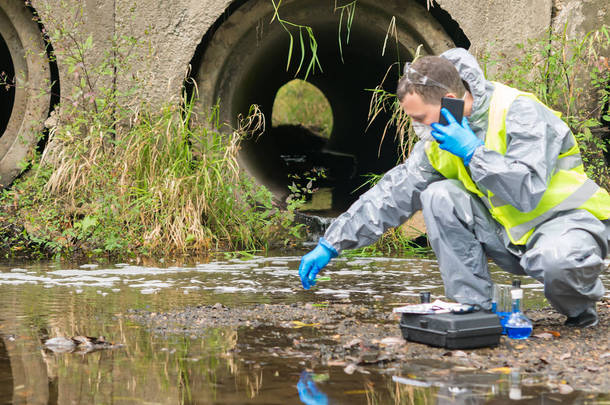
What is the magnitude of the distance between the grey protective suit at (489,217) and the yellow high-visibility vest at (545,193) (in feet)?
0.11

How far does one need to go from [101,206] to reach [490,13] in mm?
3586

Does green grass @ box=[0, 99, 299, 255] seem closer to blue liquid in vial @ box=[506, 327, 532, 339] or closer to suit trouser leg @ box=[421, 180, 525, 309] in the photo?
suit trouser leg @ box=[421, 180, 525, 309]

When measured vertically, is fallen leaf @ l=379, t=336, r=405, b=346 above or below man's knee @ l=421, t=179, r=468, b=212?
below

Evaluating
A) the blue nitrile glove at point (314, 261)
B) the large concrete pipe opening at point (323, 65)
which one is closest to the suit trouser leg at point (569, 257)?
the blue nitrile glove at point (314, 261)

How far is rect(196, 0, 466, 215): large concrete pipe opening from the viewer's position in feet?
21.4

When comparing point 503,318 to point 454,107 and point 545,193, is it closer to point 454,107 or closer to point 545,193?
point 545,193

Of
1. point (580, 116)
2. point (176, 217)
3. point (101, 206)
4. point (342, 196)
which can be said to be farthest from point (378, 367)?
point (342, 196)

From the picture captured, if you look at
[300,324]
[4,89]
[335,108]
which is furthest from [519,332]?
[335,108]

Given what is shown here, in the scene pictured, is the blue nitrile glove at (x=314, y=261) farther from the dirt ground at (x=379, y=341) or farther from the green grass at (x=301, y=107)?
the green grass at (x=301, y=107)

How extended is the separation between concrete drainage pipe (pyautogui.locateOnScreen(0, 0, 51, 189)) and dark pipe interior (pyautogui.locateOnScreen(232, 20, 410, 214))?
5.70 ft

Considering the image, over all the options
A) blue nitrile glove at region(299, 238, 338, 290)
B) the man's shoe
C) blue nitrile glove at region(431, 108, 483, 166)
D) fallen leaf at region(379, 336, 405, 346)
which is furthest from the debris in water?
the man's shoe

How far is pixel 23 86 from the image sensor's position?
6531 millimetres

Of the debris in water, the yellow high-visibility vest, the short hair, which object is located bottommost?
the debris in water

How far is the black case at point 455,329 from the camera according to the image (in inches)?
105
